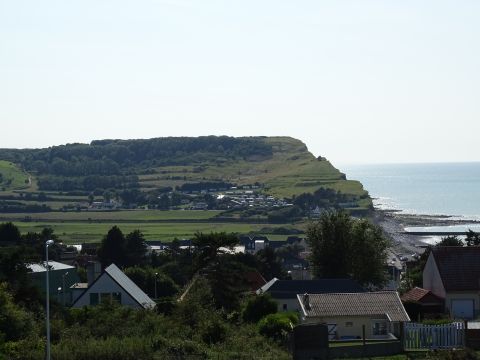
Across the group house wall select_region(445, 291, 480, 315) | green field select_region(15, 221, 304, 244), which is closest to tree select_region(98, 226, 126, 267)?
house wall select_region(445, 291, 480, 315)

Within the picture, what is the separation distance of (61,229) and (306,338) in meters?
118

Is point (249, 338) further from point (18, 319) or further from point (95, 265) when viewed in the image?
point (95, 265)

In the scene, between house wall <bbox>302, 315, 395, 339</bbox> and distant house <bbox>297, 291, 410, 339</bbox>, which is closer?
distant house <bbox>297, 291, 410, 339</bbox>

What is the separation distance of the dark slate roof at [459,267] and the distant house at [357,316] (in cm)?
→ 453

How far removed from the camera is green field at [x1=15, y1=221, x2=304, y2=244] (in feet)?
414

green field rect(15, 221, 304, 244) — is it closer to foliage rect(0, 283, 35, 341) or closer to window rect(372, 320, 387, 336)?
foliage rect(0, 283, 35, 341)

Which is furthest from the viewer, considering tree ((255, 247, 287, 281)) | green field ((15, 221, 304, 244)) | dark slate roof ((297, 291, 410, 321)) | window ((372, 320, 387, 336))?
green field ((15, 221, 304, 244))

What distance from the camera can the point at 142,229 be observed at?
455 feet

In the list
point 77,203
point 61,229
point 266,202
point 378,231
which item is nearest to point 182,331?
point 378,231

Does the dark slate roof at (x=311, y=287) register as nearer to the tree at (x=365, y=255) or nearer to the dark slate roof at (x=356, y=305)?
the tree at (x=365, y=255)

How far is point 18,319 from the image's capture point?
27.9m

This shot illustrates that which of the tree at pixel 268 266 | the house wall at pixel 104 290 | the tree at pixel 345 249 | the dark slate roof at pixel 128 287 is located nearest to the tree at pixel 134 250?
the tree at pixel 268 266

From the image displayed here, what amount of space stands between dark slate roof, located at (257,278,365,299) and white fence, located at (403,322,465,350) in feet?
44.3

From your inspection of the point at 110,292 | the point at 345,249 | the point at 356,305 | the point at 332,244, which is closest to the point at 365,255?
the point at 345,249
